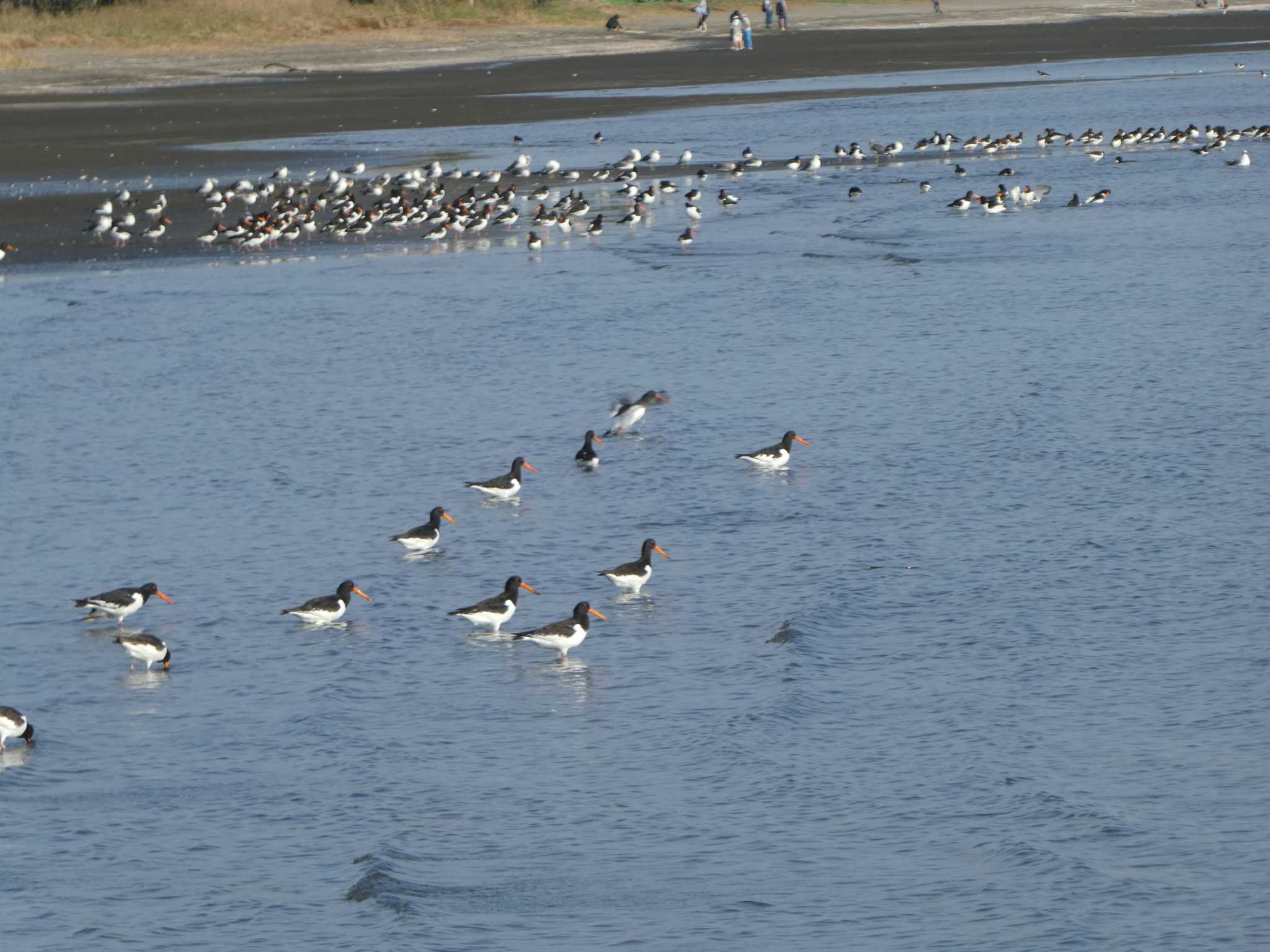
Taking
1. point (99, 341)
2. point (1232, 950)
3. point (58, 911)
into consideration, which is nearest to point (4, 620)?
point (58, 911)

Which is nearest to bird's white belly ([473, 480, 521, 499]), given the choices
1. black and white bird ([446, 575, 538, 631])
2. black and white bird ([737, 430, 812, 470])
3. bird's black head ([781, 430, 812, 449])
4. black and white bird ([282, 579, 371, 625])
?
black and white bird ([737, 430, 812, 470])

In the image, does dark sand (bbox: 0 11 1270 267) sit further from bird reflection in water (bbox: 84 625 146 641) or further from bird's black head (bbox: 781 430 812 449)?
bird reflection in water (bbox: 84 625 146 641)


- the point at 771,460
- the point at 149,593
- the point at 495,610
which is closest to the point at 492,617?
the point at 495,610

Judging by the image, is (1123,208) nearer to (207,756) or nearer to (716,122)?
(716,122)

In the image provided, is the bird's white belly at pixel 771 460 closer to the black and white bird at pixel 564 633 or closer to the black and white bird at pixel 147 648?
the black and white bird at pixel 564 633

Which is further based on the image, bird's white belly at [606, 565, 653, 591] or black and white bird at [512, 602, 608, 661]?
bird's white belly at [606, 565, 653, 591]

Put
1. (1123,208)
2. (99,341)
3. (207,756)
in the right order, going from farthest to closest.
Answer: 1. (1123,208)
2. (99,341)
3. (207,756)

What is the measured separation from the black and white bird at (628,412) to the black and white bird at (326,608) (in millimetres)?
6167

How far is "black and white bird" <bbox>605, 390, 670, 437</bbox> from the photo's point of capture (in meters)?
20.1

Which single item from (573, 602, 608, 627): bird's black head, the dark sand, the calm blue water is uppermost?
the dark sand

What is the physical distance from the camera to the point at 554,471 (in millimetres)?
18922

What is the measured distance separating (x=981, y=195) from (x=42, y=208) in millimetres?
19584

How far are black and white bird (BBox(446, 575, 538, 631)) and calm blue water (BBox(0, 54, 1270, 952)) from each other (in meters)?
0.22

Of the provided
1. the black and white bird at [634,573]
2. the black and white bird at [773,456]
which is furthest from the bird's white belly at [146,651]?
the black and white bird at [773,456]
